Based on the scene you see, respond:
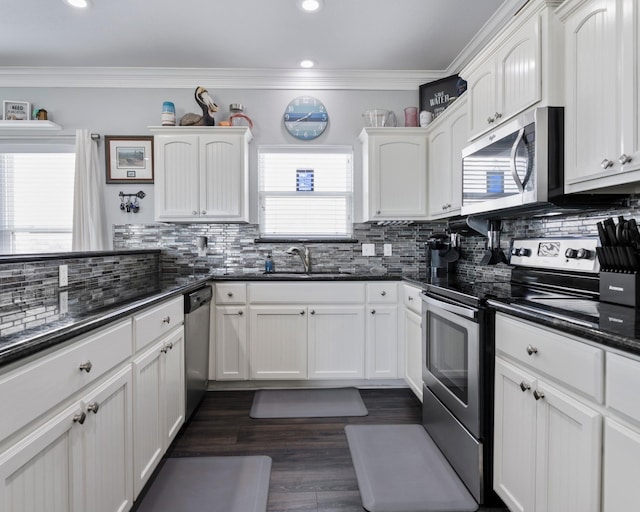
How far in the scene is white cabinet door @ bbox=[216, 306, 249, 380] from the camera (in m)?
2.89

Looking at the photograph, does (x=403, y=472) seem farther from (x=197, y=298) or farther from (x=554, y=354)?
(x=197, y=298)

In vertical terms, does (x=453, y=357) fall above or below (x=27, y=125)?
below

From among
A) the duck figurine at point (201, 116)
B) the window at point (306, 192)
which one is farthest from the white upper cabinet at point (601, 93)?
the duck figurine at point (201, 116)

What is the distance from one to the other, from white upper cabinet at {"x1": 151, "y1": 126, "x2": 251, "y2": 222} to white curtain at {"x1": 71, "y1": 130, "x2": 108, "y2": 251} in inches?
25.5

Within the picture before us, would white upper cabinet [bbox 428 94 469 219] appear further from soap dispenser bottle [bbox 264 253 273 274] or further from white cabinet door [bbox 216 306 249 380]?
white cabinet door [bbox 216 306 249 380]

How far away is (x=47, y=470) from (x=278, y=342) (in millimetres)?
1977

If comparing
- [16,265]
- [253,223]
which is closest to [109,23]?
[253,223]

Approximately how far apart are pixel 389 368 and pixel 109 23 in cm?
325

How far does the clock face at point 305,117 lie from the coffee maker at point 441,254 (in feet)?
4.81

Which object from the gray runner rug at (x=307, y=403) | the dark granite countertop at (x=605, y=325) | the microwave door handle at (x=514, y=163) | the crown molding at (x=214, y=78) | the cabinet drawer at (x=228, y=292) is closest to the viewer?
the dark granite countertop at (x=605, y=325)

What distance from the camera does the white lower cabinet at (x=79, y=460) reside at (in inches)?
34.9

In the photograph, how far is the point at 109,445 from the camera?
1307 mm

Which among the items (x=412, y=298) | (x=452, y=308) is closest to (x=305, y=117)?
(x=412, y=298)

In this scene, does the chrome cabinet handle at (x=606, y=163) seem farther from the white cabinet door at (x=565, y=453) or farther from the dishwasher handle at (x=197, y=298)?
the dishwasher handle at (x=197, y=298)
